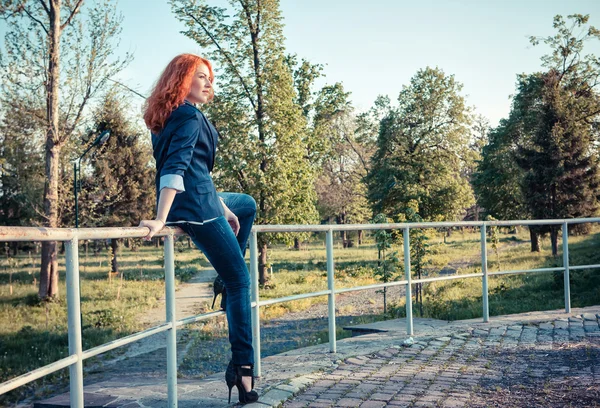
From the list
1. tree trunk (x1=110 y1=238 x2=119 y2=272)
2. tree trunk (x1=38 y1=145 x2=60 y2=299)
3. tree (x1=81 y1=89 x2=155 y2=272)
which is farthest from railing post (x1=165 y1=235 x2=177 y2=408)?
tree (x1=81 y1=89 x2=155 y2=272)

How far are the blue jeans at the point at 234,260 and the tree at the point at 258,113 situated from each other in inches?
700

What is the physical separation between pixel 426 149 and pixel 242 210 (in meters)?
34.3

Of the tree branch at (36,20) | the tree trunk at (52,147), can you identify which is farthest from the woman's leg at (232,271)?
the tree branch at (36,20)

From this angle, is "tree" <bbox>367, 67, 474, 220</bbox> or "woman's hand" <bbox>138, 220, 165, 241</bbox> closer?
"woman's hand" <bbox>138, 220, 165, 241</bbox>

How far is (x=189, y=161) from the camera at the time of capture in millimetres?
3039

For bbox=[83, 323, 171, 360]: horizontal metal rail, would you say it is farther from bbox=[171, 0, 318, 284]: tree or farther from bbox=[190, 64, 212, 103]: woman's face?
bbox=[171, 0, 318, 284]: tree

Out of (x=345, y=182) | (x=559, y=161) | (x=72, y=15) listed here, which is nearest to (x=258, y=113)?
(x=72, y=15)

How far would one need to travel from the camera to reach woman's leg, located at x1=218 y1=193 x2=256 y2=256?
3.75 meters

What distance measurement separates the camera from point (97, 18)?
65.4 ft

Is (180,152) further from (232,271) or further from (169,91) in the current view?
(232,271)

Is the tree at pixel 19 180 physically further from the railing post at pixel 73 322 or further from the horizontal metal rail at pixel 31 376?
the horizontal metal rail at pixel 31 376

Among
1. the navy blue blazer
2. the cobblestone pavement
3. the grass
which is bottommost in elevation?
the grass

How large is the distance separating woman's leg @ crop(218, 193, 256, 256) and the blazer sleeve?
26.7 inches

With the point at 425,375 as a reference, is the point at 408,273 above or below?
above
